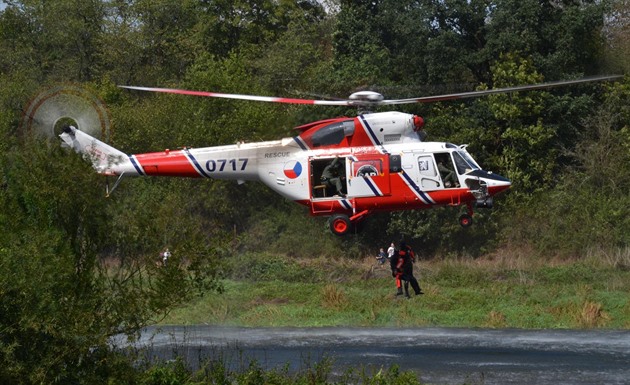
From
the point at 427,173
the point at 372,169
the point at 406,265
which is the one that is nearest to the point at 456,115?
the point at 406,265

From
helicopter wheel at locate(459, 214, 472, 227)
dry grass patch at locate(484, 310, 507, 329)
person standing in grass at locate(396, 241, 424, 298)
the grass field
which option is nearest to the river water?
dry grass patch at locate(484, 310, 507, 329)

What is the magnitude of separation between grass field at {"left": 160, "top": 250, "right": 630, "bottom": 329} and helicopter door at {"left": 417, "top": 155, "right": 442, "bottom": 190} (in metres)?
5.84

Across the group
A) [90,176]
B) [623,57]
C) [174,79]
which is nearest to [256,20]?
[174,79]

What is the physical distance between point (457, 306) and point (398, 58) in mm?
17453

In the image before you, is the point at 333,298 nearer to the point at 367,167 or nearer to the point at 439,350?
the point at 439,350

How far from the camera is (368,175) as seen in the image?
94.2 ft

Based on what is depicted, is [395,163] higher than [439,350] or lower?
higher

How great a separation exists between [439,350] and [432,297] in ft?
19.4

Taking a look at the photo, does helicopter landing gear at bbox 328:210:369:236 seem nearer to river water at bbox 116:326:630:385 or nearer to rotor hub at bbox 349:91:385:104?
rotor hub at bbox 349:91:385:104

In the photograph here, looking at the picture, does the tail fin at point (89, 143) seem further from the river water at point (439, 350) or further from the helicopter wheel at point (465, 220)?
the helicopter wheel at point (465, 220)

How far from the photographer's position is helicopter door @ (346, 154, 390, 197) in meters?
28.7

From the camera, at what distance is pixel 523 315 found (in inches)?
1324

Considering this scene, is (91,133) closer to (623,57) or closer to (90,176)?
(90,176)

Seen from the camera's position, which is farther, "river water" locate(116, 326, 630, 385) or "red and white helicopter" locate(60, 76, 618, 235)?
"red and white helicopter" locate(60, 76, 618, 235)
